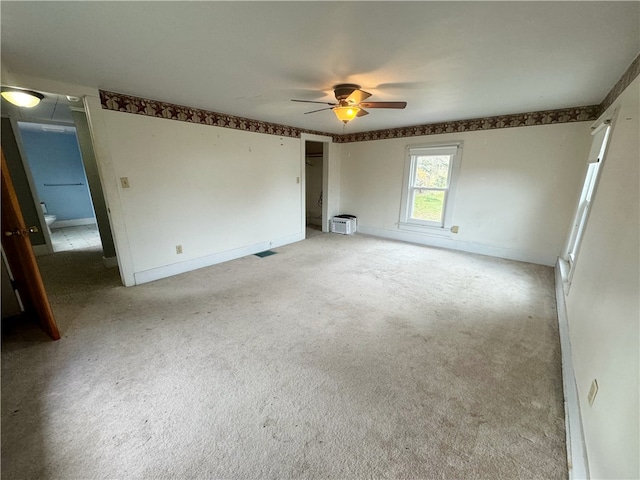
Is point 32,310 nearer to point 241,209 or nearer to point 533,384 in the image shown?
point 241,209

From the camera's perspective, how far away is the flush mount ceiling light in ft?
7.27

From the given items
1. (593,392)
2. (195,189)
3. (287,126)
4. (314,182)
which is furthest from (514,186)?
(195,189)

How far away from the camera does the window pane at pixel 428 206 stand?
4.57 metres

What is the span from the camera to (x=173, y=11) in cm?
131

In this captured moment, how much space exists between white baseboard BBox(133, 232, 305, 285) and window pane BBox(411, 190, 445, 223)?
245cm

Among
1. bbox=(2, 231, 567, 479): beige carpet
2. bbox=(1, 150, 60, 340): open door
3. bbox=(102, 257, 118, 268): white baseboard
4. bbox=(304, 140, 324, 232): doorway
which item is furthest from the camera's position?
bbox=(304, 140, 324, 232): doorway

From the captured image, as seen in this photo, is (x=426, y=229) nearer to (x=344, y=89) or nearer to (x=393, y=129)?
(x=393, y=129)

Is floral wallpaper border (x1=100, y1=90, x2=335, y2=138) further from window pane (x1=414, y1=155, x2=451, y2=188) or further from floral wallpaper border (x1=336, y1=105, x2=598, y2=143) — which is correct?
window pane (x1=414, y1=155, x2=451, y2=188)

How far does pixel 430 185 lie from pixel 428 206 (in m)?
0.39

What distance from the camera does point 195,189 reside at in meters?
3.42

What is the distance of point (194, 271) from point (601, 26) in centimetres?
428

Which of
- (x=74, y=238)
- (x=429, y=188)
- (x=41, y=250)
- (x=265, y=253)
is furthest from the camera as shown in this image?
(x=74, y=238)

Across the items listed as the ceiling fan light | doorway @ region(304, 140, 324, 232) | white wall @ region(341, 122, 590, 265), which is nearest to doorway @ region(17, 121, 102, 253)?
doorway @ region(304, 140, 324, 232)

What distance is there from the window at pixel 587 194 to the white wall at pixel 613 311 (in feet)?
1.33
